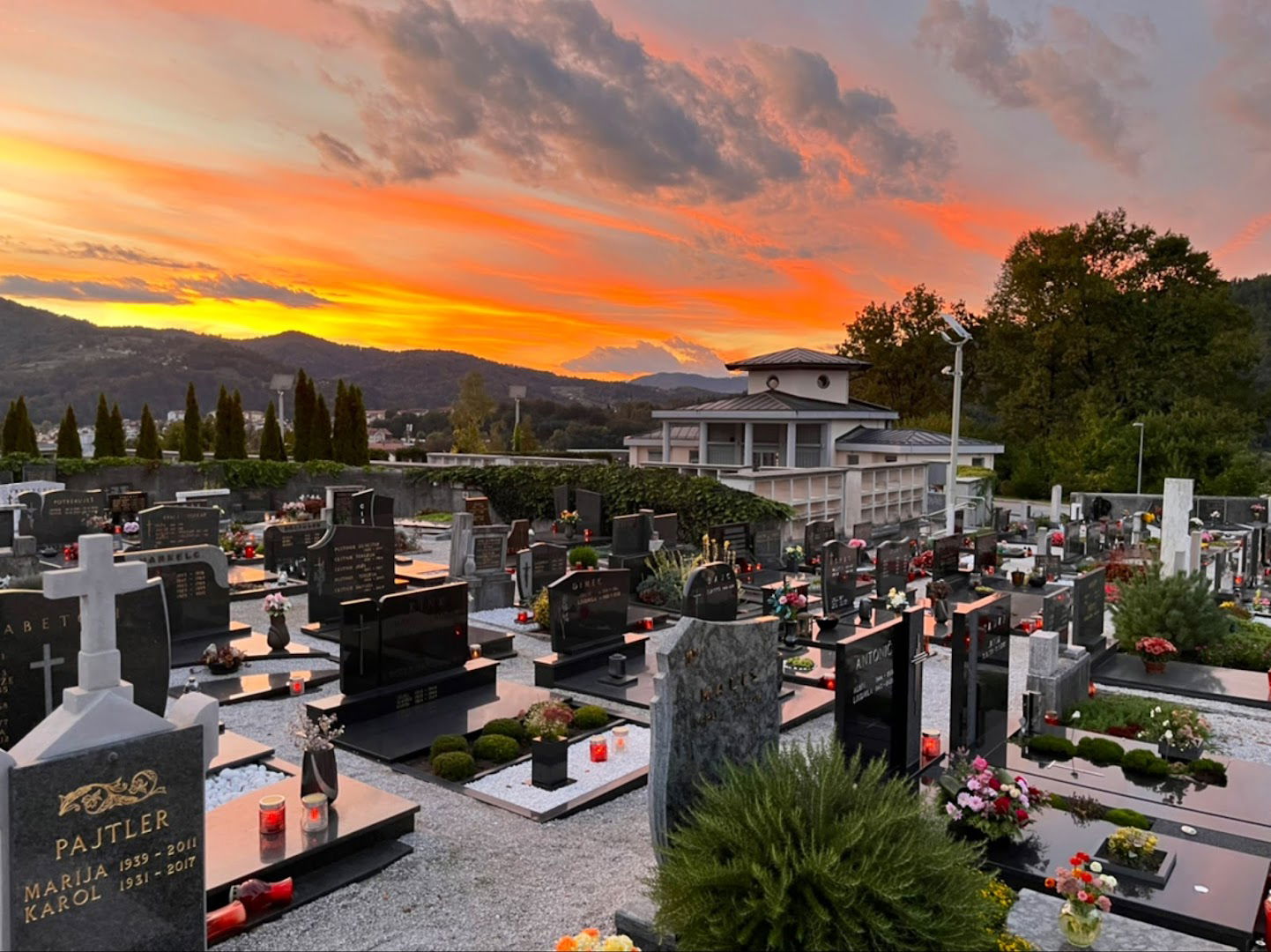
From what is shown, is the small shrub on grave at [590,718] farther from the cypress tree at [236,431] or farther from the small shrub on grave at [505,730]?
the cypress tree at [236,431]

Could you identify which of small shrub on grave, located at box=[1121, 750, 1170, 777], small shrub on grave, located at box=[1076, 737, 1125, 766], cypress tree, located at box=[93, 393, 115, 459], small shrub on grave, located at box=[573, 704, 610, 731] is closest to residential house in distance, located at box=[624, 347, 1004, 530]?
small shrub on grave, located at box=[573, 704, 610, 731]

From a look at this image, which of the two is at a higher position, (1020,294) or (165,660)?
(1020,294)

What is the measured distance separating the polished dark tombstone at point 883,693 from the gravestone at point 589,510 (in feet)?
53.7

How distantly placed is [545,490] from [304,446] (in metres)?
13.4

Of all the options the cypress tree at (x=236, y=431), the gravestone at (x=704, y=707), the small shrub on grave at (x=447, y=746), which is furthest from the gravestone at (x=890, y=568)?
the cypress tree at (x=236, y=431)

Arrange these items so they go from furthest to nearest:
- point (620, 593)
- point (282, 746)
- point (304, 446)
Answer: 1. point (304, 446)
2. point (620, 593)
3. point (282, 746)

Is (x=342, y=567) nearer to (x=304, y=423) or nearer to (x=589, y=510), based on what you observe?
(x=589, y=510)

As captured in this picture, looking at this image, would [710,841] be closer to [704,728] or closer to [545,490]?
[704,728]

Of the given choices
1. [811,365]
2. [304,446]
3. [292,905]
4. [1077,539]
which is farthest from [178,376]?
[292,905]

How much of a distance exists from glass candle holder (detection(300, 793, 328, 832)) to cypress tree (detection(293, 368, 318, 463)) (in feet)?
102

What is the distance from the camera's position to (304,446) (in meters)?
36.1

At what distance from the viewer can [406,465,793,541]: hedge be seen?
2348 cm

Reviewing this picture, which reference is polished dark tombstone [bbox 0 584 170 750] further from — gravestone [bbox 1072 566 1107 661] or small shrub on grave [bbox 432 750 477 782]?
gravestone [bbox 1072 566 1107 661]

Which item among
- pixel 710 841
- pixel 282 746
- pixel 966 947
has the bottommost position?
pixel 282 746
